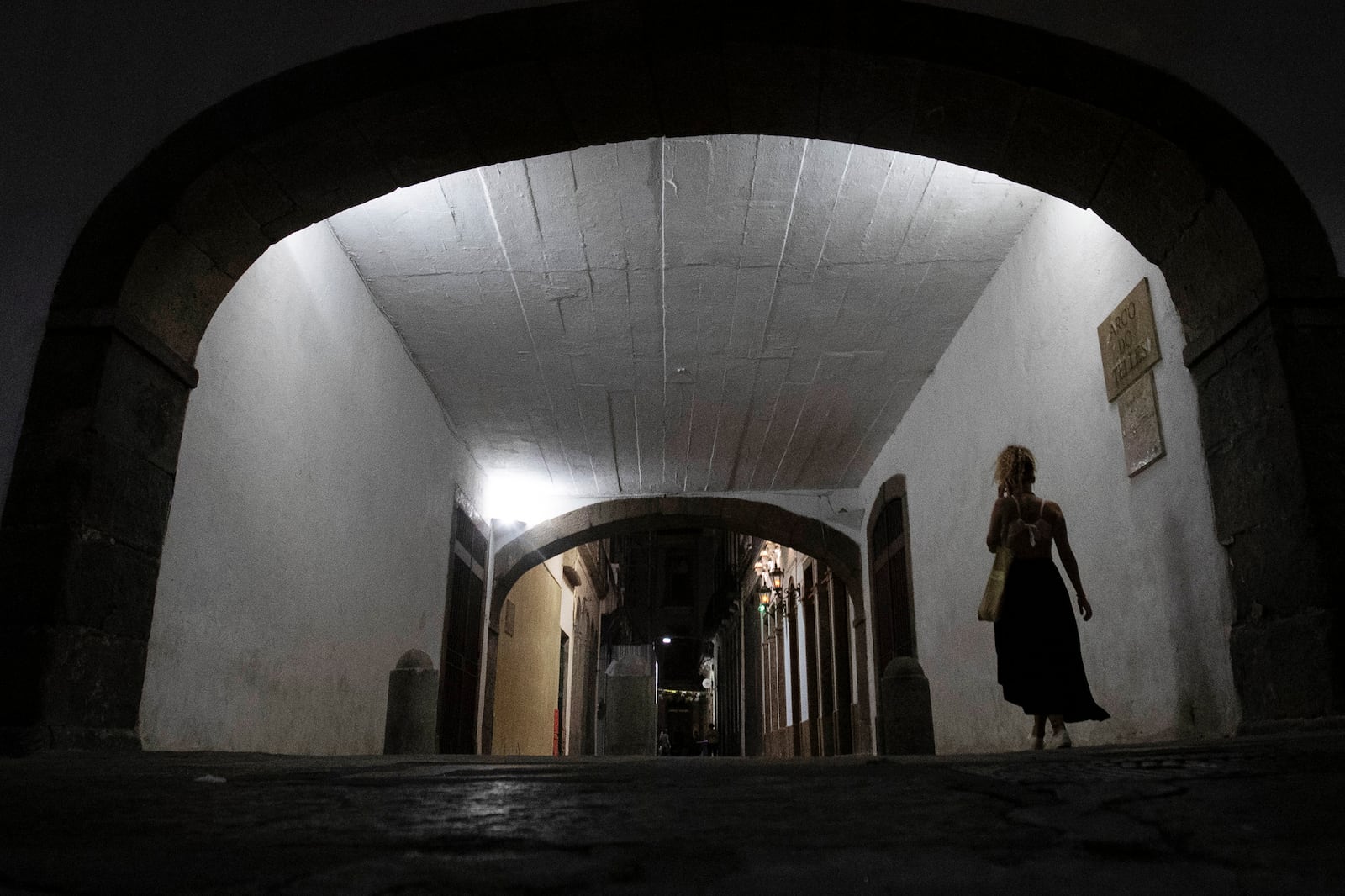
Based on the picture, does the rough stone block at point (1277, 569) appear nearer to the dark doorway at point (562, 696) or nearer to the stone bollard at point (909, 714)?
the stone bollard at point (909, 714)

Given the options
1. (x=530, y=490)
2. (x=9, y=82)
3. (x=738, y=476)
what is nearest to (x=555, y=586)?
(x=530, y=490)

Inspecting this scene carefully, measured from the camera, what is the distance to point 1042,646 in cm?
373

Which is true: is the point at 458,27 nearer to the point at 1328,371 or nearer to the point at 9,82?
the point at 9,82

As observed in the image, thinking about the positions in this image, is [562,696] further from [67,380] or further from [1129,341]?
[67,380]

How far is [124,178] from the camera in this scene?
328cm

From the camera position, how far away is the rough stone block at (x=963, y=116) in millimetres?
3281

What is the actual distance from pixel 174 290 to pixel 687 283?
293cm

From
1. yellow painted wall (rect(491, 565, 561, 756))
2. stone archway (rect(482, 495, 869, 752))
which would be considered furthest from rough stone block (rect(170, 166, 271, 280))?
yellow painted wall (rect(491, 565, 561, 756))

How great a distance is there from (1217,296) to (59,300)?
377 cm

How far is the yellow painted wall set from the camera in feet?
36.7

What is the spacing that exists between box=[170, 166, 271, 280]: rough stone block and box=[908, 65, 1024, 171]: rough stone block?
7.92 ft

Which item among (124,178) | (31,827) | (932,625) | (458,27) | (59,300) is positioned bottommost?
(31,827)

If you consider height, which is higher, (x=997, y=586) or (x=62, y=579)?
(x=997, y=586)

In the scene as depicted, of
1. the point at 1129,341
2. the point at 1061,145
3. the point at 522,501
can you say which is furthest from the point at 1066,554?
the point at 522,501
